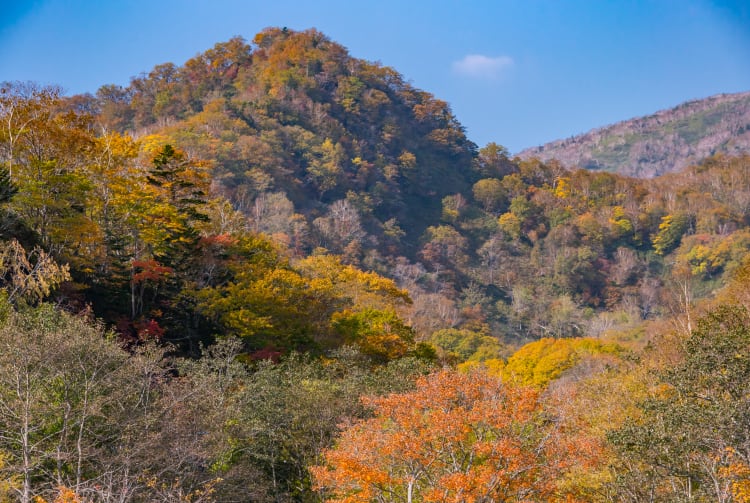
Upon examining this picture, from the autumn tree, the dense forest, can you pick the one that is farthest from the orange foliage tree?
the autumn tree

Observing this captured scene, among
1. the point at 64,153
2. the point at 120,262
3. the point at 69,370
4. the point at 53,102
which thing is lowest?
the point at 69,370

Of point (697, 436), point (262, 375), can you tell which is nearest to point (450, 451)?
point (697, 436)

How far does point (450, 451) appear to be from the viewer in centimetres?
1653

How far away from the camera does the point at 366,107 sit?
12812 cm

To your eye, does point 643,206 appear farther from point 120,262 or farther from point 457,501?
point 457,501

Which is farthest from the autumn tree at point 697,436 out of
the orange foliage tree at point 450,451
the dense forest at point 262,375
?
the orange foliage tree at point 450,451

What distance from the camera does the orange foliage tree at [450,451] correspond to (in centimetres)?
1546

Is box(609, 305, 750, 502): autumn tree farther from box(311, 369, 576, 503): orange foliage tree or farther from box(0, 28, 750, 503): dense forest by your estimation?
box(311, 369, 576, 503): orange foliage tree

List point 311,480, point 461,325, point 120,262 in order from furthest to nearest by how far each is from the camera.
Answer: point 461,325, point 120,262, point 311,480

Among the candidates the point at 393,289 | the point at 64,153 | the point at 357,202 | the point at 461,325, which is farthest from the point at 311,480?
the point at 357,202

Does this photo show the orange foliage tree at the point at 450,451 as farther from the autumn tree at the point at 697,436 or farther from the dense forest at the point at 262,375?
the autumn tree at the point at 697,436

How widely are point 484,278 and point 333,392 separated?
82943mm

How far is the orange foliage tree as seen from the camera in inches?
609

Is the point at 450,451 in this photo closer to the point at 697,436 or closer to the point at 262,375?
the point at 697,436
